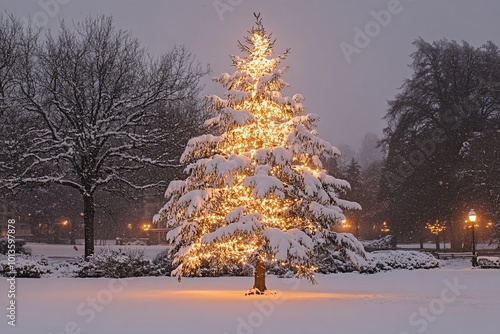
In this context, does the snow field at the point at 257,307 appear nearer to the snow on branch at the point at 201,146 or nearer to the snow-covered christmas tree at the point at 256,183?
the snow-covered christmas tree at the point at 256,183

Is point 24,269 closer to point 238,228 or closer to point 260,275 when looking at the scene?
point 260,275

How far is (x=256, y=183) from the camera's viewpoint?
17.4 meters

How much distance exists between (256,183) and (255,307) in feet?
11.7

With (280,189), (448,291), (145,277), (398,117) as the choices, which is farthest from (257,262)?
(398,117)

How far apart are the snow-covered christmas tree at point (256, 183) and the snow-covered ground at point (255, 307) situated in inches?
62.4

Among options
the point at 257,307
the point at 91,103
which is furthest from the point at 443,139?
the point at 257,307

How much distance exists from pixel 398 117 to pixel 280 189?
126 feet

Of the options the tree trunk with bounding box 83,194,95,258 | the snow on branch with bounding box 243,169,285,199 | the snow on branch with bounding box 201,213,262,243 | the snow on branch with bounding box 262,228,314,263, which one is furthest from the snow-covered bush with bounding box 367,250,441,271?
the snow on branch with bounding box 243,169,285,199

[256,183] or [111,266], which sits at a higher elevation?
[256,183]

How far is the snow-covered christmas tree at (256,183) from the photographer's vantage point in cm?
1772

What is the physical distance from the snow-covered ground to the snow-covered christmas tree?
5.20 feet

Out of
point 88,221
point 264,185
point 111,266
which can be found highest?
point 264,185

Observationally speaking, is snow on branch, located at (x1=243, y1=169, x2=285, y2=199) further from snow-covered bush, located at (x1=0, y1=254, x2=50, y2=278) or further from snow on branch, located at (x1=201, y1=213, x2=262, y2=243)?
snow-covered bush, located at (x1=0, y1=254, x2=50, y2=278)

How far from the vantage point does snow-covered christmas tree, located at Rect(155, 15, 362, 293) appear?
1772cm
